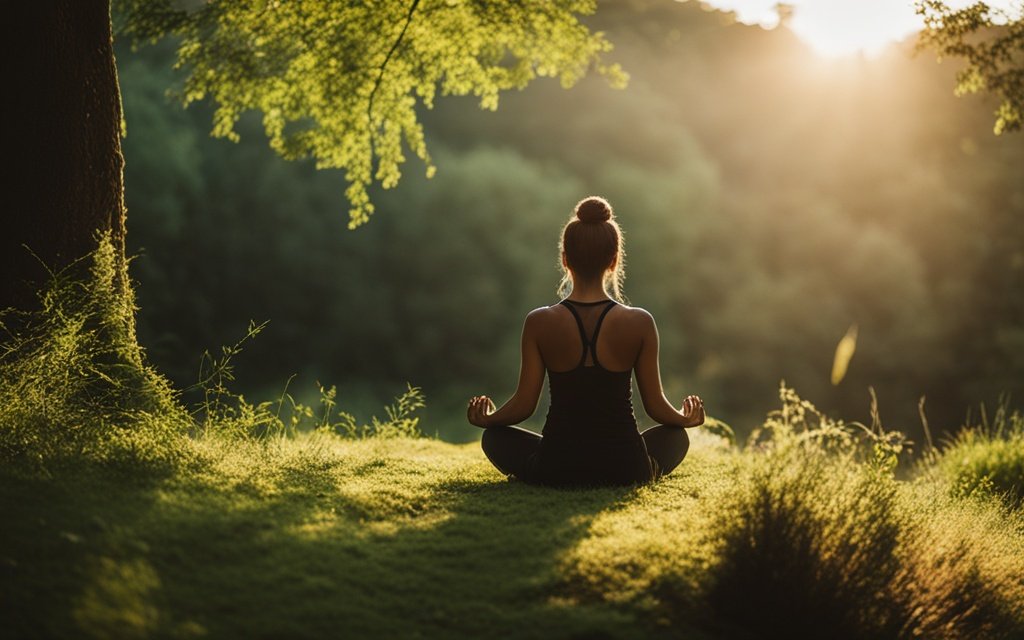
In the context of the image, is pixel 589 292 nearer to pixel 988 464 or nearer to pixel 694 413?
pixel 694 413

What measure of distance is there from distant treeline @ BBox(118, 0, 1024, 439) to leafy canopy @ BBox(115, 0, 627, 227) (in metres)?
19.9

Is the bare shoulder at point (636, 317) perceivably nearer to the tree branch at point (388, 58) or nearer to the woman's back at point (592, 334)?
the woman's back at point (592, 334)

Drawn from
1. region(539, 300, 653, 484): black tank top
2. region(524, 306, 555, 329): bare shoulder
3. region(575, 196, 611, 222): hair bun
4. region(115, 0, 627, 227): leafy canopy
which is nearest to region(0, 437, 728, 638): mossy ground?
region(539, 300, 653, 484): black tank top

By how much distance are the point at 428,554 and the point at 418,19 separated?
6.23 metres

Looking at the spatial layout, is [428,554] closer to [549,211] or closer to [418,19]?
[418,19]

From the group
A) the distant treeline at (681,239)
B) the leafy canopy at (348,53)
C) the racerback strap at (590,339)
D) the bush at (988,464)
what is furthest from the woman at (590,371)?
the distant treeline at (681,239)

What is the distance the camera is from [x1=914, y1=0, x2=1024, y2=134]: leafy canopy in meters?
7.44

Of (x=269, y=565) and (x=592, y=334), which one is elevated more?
(x=592, y=334)

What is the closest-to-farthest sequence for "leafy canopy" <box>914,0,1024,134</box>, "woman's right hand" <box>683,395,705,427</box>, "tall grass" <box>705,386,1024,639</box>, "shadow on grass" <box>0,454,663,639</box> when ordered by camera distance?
"shadow on grass" <box>0,454,663,639</box> → "tall grass" <box>705,386,1024,639</box> → "woman's right hand" <box>683,395,705,427</box> → "leafy canopy" <box>914,0,1024,134</box>

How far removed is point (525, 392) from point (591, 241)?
1.02m

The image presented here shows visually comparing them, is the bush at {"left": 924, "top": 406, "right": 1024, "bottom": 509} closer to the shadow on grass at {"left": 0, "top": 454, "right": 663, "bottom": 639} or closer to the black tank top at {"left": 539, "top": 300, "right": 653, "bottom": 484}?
the black tank top at {"left": 539, "top": 300, "right": 653, "bottom": 484}

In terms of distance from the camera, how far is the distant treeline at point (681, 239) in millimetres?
30516

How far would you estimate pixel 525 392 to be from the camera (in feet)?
16.3

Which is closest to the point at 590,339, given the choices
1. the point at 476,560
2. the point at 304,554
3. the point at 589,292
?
the point at 589,292
